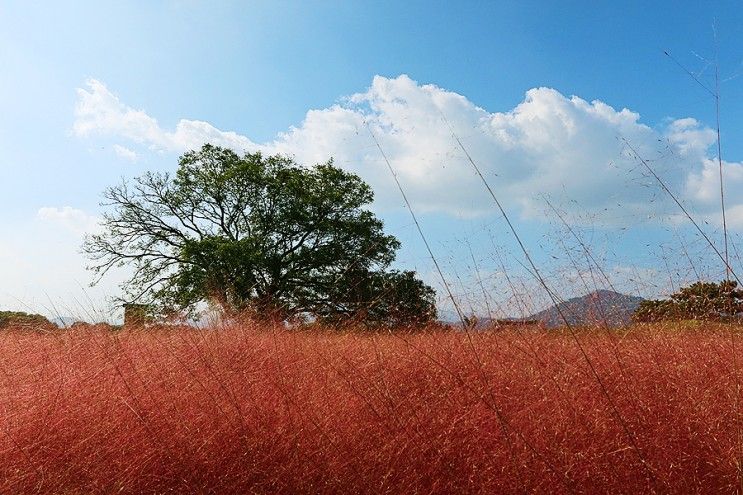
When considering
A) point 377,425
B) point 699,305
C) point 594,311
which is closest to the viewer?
point 377,425

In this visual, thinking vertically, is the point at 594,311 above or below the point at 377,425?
above

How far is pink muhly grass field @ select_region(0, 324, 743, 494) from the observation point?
2822 millimetres

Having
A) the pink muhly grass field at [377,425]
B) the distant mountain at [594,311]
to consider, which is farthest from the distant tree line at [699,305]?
the pink muhly grass field at [377,425]

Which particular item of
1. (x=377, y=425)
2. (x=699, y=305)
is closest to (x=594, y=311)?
(x=377, y=425)

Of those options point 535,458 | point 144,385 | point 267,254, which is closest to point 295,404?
point 144,385

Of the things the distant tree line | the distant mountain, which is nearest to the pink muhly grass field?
the distant mountain

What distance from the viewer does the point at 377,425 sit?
3.26m

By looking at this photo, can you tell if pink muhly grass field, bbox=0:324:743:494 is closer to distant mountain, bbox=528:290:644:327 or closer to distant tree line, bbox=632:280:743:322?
distant mountain, bbox=528:290:644:327

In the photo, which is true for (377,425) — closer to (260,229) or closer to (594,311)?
(594,311)

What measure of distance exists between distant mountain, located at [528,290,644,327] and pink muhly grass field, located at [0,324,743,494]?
26.1 inches

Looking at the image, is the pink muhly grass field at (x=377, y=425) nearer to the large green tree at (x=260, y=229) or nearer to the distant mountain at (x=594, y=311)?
the distant mountain at (x=594, y=311)

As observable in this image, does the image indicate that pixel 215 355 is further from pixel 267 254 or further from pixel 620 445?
pixel 267 254

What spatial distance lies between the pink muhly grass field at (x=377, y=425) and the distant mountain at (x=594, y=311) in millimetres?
663

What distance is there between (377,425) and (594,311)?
9.52ft
